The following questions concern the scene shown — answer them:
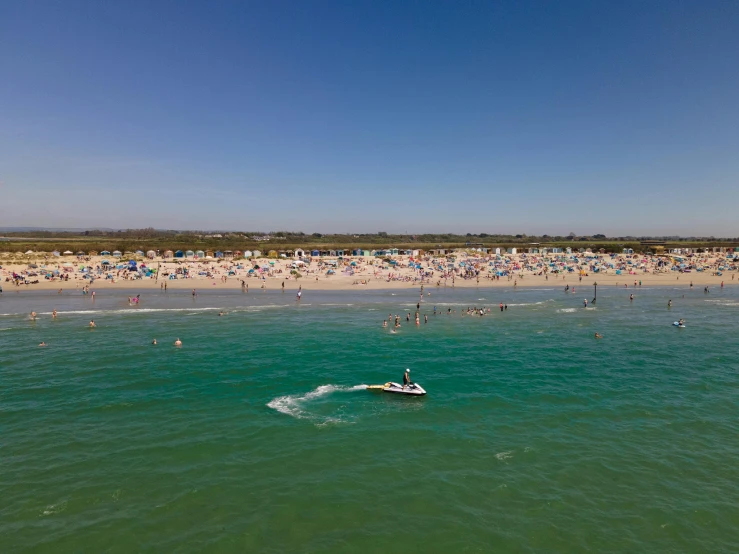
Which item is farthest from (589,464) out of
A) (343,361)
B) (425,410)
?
(343,361)

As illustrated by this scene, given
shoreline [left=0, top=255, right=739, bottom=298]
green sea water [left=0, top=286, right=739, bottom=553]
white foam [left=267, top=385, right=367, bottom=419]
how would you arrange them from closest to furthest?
green sea water [left=0, top=286, right=739, bottom=553], white foam [left=267, top=385, right=367, bottom=419], shoreline [left=0, top=255, right=739, bottom=298]

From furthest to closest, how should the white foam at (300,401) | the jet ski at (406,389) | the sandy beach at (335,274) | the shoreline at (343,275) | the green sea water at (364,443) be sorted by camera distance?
the sandy beach at (335,274) < the shoreline at (343,275) < the jet ski at (406,389) < the white foam at (300,401) < the green sea water at (364,443)

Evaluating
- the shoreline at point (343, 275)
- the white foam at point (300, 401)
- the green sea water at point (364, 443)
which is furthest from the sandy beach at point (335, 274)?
the white foam at point (300, 401)

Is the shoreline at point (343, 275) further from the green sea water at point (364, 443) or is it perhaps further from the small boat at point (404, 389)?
the small boat at point (404, 389)

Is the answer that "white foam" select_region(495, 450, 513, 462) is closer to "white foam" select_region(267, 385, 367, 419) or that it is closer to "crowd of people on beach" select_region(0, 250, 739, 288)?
"white foam" select_region(267, 385, 367, 419)

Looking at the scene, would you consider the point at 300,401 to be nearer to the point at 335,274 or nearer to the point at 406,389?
the point at 406,389

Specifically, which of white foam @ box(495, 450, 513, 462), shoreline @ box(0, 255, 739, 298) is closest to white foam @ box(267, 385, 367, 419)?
white foam @ box(495, 450, 513, 462)

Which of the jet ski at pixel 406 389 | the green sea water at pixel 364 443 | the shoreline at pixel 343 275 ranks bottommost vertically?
the green sea water at pixel 364 443
